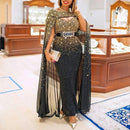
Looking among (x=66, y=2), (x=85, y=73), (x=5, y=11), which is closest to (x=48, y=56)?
(x=85, y=73)

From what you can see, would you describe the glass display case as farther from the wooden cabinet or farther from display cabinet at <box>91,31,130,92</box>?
the wooden cabinet

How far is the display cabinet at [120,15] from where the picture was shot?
304 inches

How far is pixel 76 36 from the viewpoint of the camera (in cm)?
270

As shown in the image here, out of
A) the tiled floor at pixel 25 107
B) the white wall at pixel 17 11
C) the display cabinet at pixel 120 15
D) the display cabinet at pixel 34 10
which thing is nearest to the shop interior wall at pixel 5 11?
the white wall at pixel 17 11

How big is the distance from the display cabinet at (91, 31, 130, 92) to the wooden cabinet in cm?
389

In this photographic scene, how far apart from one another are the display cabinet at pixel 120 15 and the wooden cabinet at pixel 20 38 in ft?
10.8

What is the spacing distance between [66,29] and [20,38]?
4979 mm

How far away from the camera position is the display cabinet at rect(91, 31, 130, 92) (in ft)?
12.3

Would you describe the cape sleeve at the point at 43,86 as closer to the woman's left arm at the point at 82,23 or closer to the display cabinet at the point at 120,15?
the woman's left arm at the point at 82,23

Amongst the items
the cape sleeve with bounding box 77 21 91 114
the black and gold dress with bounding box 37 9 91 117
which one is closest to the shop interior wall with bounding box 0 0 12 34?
the black and gold dress with bounding box 37 9 91 117

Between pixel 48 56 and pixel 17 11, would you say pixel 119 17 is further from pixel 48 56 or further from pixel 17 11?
pixel 48 56

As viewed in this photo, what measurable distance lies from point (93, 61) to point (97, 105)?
0.90 m

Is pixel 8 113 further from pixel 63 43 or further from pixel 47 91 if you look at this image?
pixel 63 43

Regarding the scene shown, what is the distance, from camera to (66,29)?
8.05 feet
